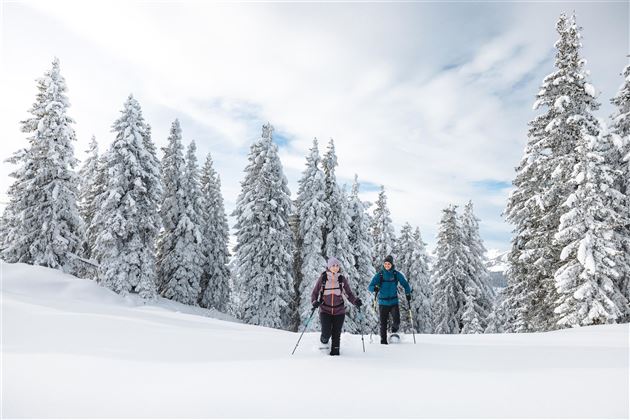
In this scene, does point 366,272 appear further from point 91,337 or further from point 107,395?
point 107,395

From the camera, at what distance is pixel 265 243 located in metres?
28.6

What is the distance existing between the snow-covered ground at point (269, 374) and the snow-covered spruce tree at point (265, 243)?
702 inches

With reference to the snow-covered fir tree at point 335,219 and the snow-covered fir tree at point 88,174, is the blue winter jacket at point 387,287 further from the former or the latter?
the snow-covered fir tree at point 88,174

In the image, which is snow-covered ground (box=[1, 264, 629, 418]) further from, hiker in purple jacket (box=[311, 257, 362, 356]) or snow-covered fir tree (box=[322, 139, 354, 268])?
snow-covered fir tree (box=[322, 139, 354, 268])

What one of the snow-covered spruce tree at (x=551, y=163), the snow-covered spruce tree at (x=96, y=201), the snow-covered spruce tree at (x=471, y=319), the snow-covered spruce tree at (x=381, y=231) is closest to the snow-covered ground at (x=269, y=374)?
the snow-covered spruce tree at (x=551, y=163)

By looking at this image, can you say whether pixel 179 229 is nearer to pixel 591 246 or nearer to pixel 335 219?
pixel 335 219

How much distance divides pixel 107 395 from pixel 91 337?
11.8 ft

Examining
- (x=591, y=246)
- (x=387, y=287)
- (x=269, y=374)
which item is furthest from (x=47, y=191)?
(x=591, y=246)

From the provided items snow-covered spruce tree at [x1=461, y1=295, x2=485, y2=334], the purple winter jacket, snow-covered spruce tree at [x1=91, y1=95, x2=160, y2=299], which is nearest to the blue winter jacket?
the purple winter jacket

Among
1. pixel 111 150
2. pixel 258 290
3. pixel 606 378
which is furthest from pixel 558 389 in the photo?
pixel 111 150

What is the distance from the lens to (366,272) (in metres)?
31.6

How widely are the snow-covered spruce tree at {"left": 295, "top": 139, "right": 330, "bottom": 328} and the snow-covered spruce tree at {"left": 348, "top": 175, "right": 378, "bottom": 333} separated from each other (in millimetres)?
2938

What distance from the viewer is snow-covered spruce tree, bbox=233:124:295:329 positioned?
2775 cm

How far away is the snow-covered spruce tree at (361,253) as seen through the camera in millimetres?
30078
